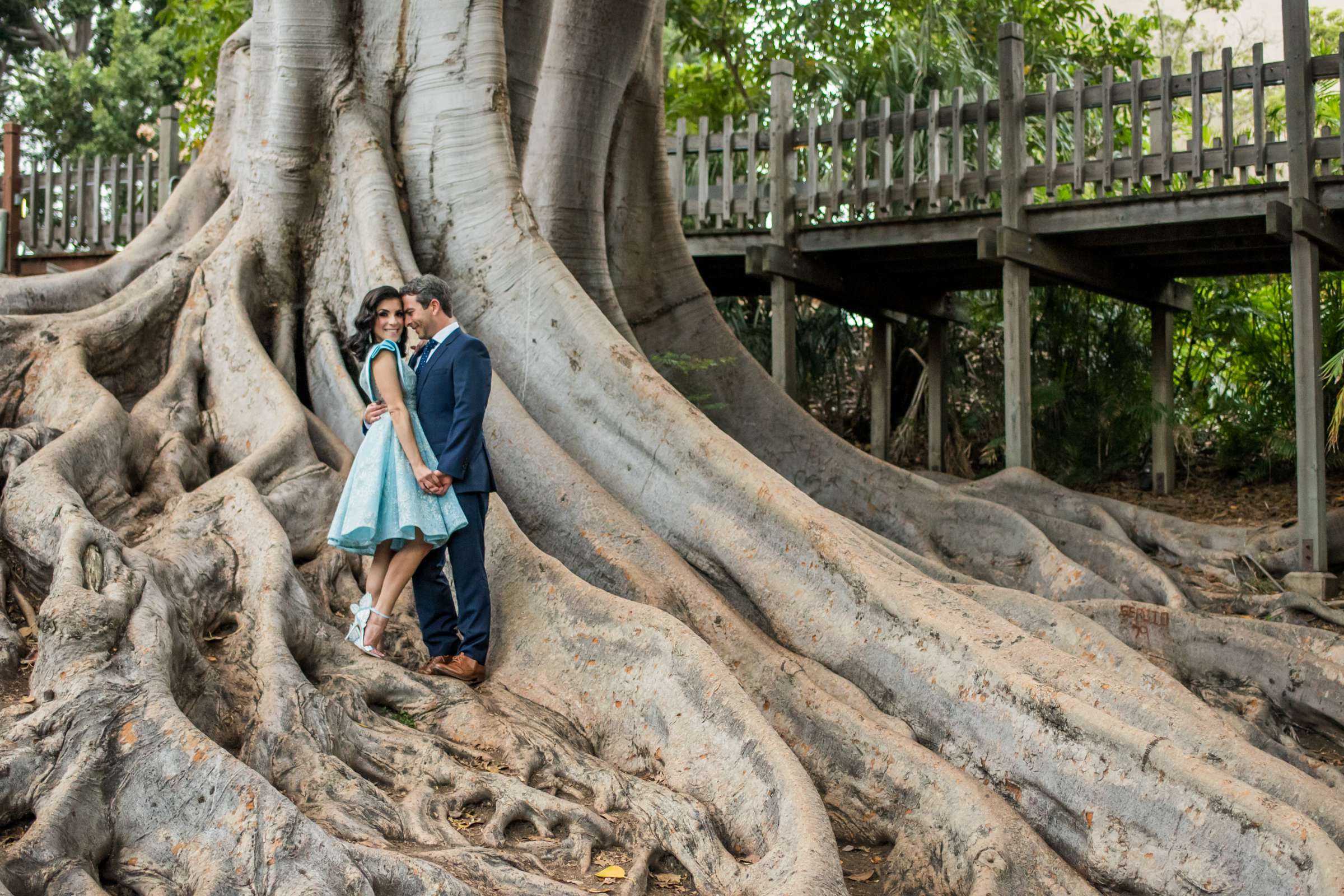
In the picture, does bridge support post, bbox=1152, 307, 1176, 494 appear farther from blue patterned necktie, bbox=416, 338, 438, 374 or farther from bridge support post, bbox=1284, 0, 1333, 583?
blue patterned necktie, bbox=416, 338, 438, 374

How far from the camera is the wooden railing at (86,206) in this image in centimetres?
1437

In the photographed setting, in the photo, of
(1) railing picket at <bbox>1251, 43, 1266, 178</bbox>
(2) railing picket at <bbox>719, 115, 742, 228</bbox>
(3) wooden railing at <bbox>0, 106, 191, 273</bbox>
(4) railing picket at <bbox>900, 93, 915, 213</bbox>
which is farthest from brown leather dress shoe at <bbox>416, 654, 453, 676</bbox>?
(3) wooden railing at <bbox>0, 106, 191, 273</bbox>

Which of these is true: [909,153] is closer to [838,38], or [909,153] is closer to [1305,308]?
[1305,308]

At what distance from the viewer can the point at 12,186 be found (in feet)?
43.6

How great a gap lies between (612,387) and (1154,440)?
8.08m

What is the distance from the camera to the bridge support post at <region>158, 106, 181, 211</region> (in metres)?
14.4

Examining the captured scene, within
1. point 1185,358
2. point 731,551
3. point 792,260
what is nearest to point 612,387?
point 731,551

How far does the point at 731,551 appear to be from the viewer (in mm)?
5645

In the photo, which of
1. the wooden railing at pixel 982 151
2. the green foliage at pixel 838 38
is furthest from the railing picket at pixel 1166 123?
the green foliage at pixel 838 38

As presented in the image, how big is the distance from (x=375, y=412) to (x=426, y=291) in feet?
1.62

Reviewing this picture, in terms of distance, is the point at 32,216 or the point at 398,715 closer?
the point at 398,715

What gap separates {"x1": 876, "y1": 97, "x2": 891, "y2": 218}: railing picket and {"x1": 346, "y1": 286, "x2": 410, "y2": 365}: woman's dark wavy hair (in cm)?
674

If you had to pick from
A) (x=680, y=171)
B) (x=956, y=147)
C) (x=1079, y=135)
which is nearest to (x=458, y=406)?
(x=1079, y=135)

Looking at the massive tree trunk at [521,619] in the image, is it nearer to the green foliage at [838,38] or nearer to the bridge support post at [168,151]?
the bridge support post at [168,151]
